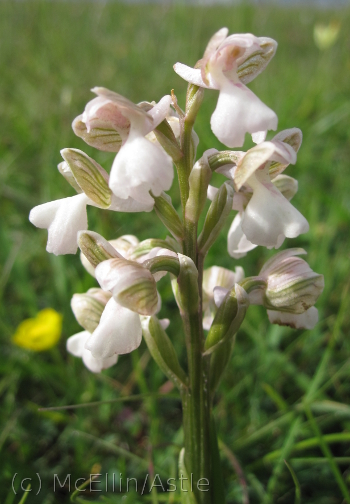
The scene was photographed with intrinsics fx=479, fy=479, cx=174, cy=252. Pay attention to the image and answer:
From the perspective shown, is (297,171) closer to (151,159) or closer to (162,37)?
(151,159)

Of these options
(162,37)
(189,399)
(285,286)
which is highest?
(162,37)

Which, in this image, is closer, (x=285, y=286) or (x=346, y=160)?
(x=285, y=286)

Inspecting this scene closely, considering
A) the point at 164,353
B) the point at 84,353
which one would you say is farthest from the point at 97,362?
the point at 164,353

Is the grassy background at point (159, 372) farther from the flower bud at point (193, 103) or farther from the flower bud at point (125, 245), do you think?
the flower bud at point (193, 103)

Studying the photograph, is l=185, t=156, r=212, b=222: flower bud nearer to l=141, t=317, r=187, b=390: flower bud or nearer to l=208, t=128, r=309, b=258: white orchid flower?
l=208, t=128, r=309, b=258: white orchid flower

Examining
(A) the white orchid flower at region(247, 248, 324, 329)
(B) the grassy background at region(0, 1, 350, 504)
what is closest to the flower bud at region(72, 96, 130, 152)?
(A) the white orchid flower at region(247, 248, 324, 329)

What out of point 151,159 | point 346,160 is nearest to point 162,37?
point 346,160
